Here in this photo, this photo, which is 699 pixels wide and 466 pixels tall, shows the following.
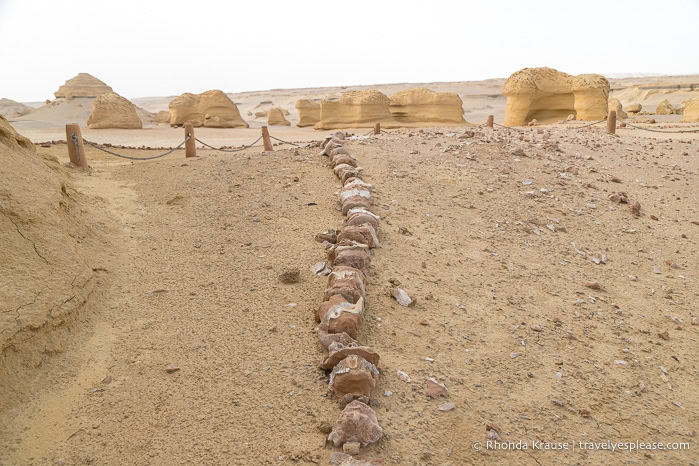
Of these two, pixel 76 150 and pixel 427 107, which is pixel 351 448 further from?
pixel 427 107

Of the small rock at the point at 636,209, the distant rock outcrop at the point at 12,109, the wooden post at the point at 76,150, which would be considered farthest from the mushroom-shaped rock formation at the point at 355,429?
the distant rock outcrop at the point at 12,109

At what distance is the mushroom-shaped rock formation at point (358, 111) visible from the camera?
18.5 m

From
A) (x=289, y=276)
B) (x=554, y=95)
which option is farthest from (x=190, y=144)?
(x=554, y=95)

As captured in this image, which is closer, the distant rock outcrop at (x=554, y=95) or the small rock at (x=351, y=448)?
the small rock at (x=351, y=448)

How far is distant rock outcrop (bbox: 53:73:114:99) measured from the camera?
25.0m

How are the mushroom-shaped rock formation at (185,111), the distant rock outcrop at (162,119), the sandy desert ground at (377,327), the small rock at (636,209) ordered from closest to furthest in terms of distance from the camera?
the sandy desert ground at (377,327) → the small rock at (636,209) → the mushroom-shaped rock formation at (185,111) → the distant rock outcrop at (162,119)

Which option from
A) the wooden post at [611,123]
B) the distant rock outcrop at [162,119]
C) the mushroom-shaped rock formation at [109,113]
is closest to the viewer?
the wooden post at [611,123]

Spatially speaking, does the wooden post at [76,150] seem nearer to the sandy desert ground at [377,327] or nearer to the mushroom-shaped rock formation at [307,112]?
the sandy desert ground at [377,327]

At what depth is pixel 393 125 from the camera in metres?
18.6

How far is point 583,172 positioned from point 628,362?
3.94 meters

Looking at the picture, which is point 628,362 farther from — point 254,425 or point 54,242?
point 54,242

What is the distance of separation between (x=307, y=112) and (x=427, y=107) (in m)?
5.78

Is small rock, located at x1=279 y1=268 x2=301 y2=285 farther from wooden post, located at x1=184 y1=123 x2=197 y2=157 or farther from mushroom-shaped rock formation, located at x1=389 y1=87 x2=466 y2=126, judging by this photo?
mushroom-shaped rock formation, located at x1=389 y1=87 x2=466 y2=126

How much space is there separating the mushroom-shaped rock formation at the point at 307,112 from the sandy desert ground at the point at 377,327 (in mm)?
16843
